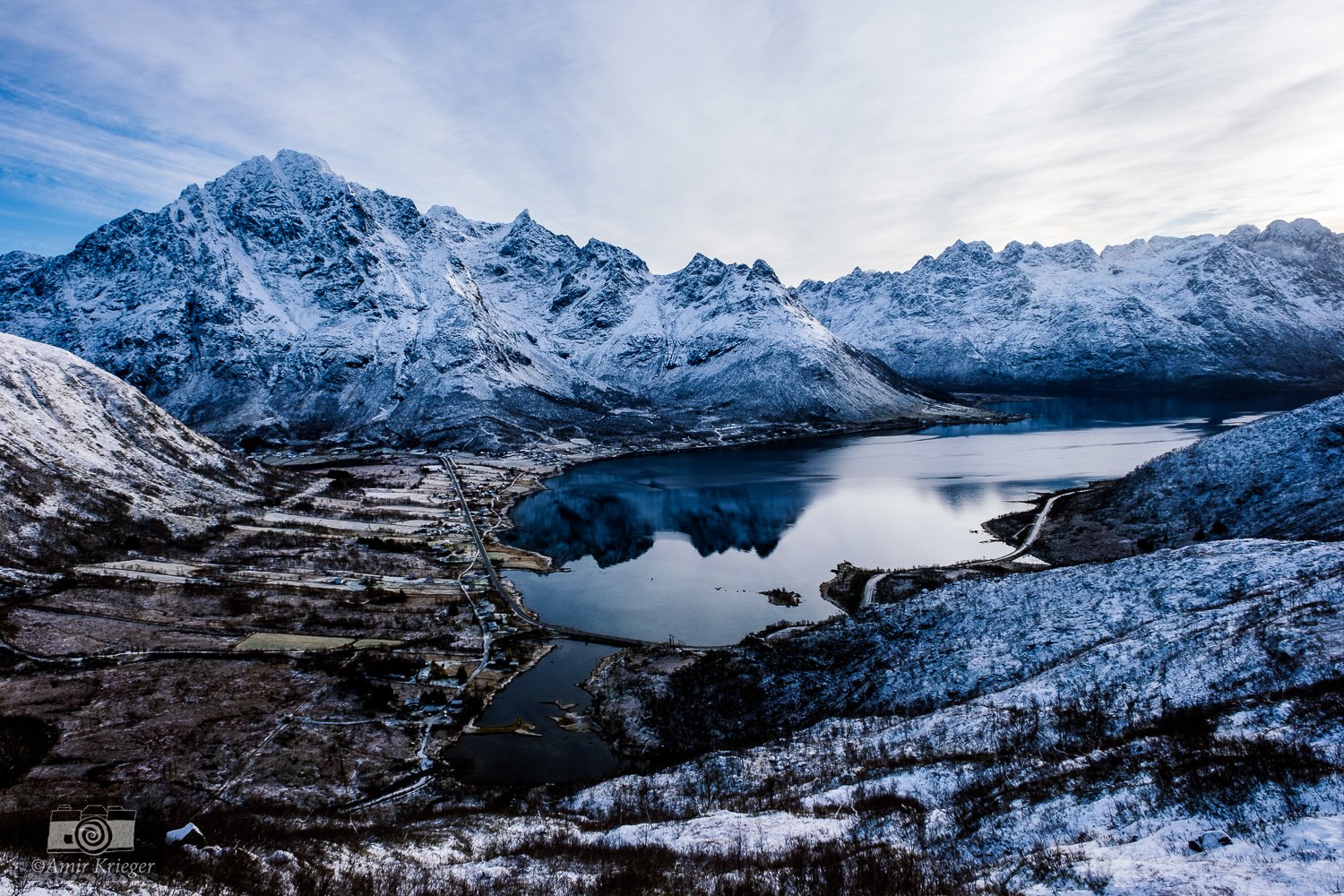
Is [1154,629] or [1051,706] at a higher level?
[1154,629]

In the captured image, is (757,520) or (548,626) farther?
(757,520)

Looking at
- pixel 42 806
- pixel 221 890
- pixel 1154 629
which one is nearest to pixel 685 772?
pixel 221 890

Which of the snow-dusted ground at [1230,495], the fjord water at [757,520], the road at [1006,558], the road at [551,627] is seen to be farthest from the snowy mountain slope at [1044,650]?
the snow-dusted ground at [1230,495]

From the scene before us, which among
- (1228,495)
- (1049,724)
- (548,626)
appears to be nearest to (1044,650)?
(1049,724)

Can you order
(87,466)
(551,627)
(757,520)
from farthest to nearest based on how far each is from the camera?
1. (757,520)
2. (87,466)
3. (551,627)

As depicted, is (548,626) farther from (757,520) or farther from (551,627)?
(757,520)

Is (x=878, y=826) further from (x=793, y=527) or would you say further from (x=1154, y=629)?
(x=793, y=527)
